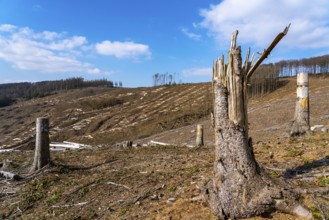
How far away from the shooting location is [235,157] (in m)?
4.33

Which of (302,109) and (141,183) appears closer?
(141,183)

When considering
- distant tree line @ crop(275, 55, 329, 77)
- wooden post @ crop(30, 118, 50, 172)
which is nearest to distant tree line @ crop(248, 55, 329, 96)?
distant tree line @ crop(275, 55, 329, 77)

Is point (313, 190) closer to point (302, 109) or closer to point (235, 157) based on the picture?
point (235, 157)

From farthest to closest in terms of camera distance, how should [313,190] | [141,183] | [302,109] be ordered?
[302,109], [141,183], [313,190]

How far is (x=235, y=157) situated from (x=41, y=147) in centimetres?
609

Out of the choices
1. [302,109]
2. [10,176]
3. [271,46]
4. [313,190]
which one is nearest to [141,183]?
[313,190]

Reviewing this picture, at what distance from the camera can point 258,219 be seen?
3.80 m

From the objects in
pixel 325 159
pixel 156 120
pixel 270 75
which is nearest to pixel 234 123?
pixel 325 159

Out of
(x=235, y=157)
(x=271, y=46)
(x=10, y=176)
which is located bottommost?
(x=10, y=176)

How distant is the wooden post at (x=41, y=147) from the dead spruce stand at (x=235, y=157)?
5.55 m

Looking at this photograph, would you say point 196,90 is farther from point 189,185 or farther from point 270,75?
point 189,185

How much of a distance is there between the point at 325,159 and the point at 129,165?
4754 millimetres

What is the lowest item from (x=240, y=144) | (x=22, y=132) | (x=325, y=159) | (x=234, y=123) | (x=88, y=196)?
(x=22, y=132)

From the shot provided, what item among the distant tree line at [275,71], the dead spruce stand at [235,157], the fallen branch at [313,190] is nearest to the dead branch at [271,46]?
the dead spruce stand at [235,157]
